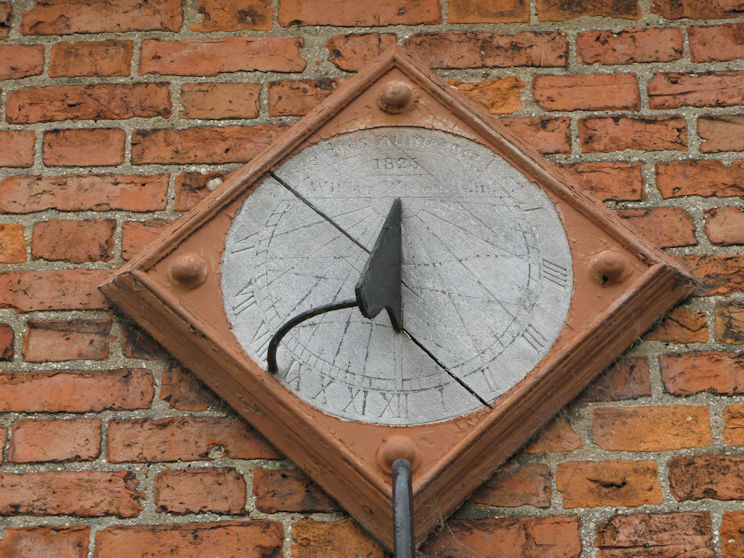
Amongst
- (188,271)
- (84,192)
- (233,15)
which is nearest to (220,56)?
(233,15)

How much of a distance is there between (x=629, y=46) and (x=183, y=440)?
1.21 m

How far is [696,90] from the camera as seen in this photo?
2.17m

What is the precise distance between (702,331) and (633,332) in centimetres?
14

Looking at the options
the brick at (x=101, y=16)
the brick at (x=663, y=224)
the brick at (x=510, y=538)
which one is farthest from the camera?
the brick at (x=101, y=16)

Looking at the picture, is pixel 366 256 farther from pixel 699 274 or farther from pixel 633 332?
pixel 699 274

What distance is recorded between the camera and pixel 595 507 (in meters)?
1.85

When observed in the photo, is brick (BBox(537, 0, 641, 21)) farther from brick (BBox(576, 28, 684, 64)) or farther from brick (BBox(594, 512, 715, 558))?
brick (BBox(594, 512, 715, 558))

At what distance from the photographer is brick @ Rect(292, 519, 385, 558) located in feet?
5.99

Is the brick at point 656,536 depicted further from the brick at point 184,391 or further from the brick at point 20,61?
the brick at point 20,61

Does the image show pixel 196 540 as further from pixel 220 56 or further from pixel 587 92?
pixel 587 92

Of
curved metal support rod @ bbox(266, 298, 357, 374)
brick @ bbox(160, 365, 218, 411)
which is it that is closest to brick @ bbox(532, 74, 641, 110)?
curved metal support rod @ bbox(266, 298, 357, 374)

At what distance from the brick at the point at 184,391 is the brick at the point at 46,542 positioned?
0.27 m

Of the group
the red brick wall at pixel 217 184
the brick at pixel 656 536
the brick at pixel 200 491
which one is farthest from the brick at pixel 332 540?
the brick at pixel 656 536

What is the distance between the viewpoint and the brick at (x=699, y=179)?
2.08 metres
